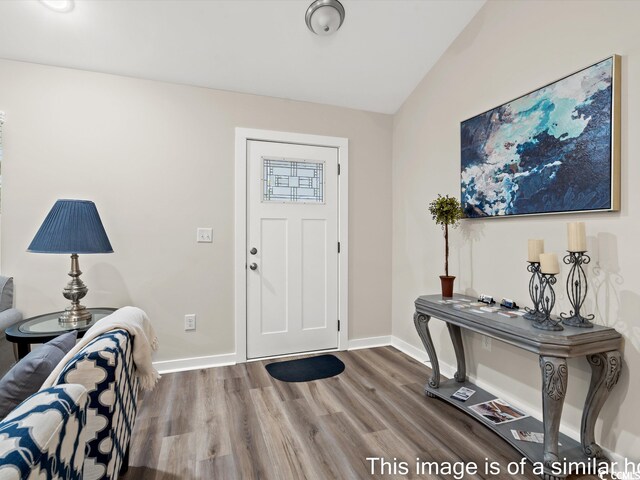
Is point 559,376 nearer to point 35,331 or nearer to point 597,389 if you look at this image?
point 597,389

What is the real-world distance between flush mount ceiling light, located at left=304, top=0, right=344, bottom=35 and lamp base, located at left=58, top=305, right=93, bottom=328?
2443 millimetres

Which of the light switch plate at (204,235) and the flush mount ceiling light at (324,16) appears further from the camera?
the light switch plate at (204,235)

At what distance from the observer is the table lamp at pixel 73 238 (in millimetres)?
1950

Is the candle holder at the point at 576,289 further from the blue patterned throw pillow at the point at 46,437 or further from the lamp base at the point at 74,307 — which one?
the lamp base at the point at 74,307

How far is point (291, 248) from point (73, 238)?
162 cm

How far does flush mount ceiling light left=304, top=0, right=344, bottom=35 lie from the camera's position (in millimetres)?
2209

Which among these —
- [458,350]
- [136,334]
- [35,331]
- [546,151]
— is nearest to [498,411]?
[458,350]

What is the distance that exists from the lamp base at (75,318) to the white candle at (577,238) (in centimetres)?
277

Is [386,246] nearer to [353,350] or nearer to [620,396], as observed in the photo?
[353,350]

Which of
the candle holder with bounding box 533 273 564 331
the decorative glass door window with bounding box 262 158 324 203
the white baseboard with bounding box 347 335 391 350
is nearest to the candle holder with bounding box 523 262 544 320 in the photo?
the candle holder with bounding box 533 273 564 331

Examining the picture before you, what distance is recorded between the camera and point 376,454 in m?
1.73

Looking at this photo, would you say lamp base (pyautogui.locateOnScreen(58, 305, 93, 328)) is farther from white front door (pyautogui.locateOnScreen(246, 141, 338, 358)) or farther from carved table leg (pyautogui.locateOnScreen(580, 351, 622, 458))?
carved table leg (pyautogui.locateOnScreen(580, 351, 622, 458))

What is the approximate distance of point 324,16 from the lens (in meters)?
2.26

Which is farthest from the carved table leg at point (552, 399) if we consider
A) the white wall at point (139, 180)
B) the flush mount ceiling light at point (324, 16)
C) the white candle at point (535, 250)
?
the flush mount ceiling light at point (324, 16)
